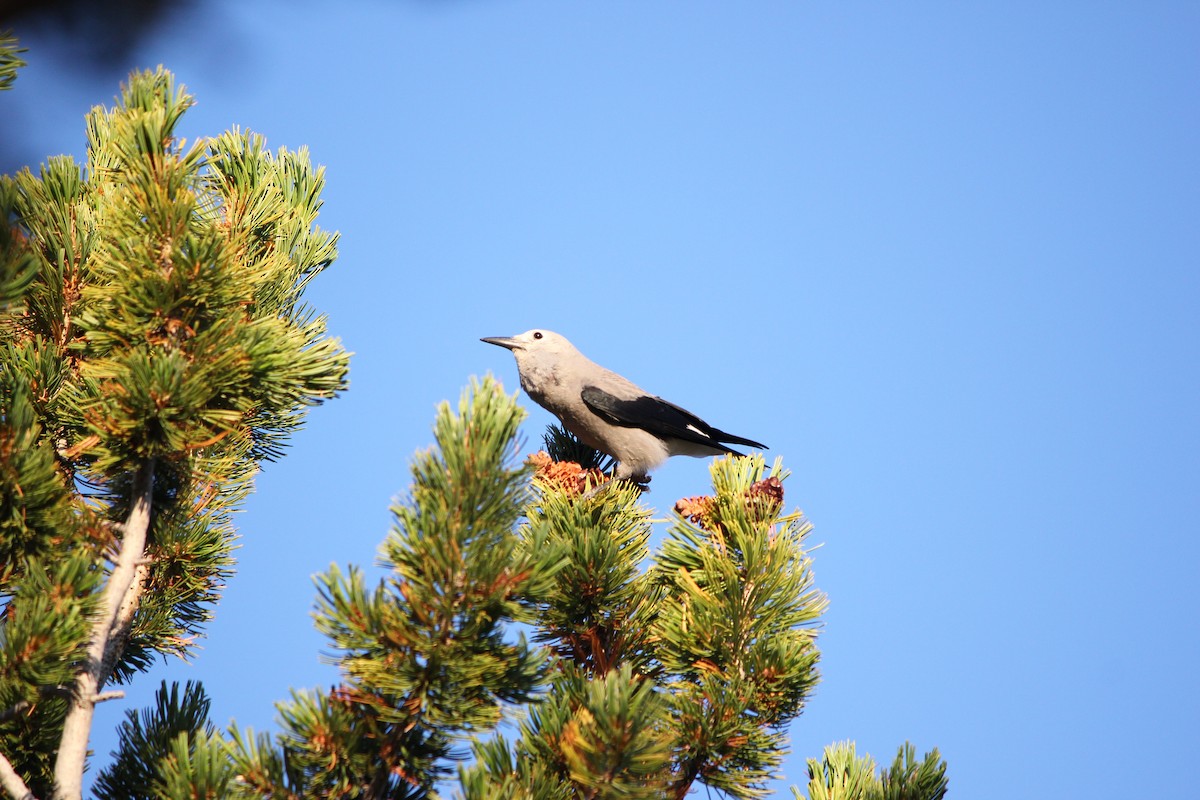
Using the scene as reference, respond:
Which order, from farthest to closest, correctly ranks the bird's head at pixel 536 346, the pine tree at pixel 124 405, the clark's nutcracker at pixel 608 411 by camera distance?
the bird's head at pixel 536 346
the clark's nutcracker at pixel 608 411
the pine tree at pixel 124 405

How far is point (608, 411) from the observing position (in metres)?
5.78

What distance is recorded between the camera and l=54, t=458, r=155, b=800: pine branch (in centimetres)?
188

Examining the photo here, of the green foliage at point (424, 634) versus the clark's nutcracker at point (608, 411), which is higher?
the clark's nutcracker at point (608, 411)

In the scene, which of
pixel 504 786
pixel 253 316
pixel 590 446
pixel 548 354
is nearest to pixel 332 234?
pixel 253 316

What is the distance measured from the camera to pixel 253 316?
2.62 m

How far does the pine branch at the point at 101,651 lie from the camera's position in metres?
1.88

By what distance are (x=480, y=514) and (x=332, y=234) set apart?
150cm

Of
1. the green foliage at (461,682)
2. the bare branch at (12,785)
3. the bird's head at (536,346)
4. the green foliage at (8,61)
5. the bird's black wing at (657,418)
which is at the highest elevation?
the bird's head at (536,346)

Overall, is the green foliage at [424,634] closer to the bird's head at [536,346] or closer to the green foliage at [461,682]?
the green foliage at [461,682]

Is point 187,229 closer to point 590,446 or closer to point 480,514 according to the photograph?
point 480,514

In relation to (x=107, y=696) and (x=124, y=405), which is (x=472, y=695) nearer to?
(x=107, y=696)

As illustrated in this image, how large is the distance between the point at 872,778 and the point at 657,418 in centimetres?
368

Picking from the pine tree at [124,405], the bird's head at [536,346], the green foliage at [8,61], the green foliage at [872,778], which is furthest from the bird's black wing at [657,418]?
the green foliage at [8,61]

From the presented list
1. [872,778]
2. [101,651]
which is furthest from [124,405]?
[872,778]
